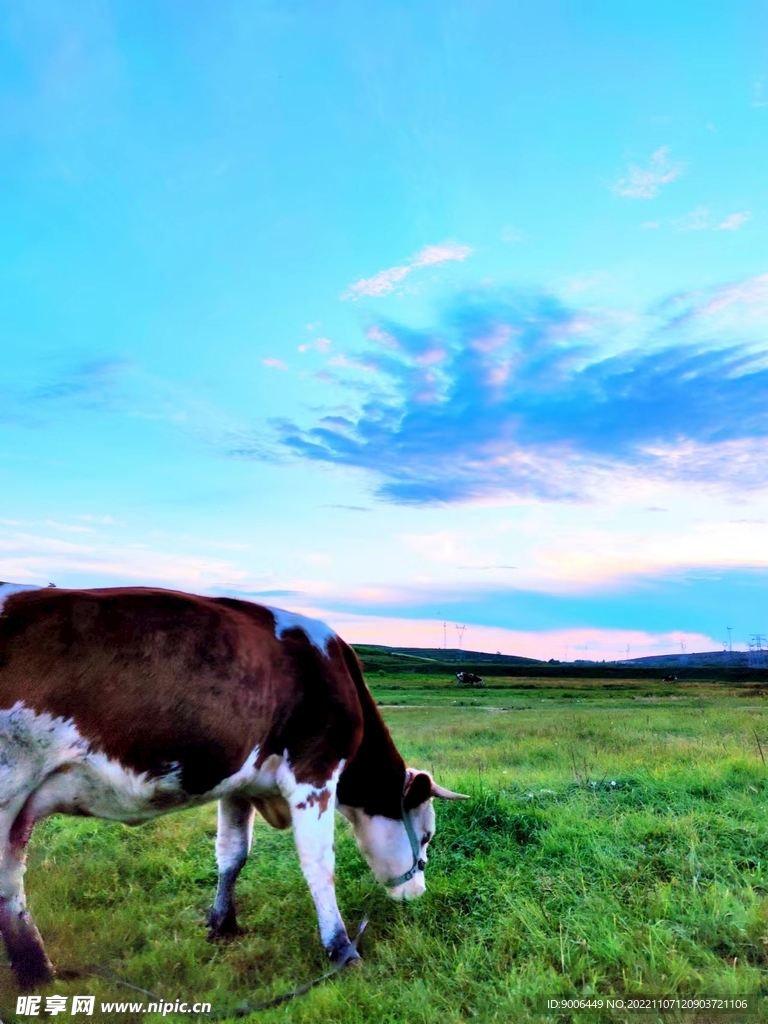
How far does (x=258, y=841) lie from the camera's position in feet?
29.4

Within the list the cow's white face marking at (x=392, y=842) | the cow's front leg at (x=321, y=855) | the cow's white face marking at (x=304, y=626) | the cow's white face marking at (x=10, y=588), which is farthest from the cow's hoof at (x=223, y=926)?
the cow's white face marking at (x=10, y=588)

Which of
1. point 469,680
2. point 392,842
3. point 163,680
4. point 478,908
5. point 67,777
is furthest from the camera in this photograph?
point 469,680

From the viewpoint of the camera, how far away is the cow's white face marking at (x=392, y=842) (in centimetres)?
682

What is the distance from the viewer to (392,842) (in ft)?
23.0

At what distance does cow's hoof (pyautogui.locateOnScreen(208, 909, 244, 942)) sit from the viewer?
6422 millimetres

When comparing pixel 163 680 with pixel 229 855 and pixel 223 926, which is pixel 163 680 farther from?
pixel 223 926

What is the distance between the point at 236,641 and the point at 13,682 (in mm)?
1641

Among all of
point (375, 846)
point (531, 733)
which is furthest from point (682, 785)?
point (531, 733)

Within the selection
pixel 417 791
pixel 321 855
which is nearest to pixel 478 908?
pixel 417 791

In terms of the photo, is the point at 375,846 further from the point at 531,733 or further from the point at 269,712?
the point at 531,733

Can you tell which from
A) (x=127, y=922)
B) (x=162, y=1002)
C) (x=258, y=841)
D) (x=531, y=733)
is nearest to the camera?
(x=162, y=1002)

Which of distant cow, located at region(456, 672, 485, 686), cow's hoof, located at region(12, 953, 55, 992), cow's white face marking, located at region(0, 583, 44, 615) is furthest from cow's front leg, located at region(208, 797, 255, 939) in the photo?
distant cow, located at region(456, 672, 485, 686)

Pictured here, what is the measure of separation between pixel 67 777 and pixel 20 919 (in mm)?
1163

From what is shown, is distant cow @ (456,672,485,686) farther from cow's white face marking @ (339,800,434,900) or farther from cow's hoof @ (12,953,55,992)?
cow's hoof @ (12,953,55,992)
